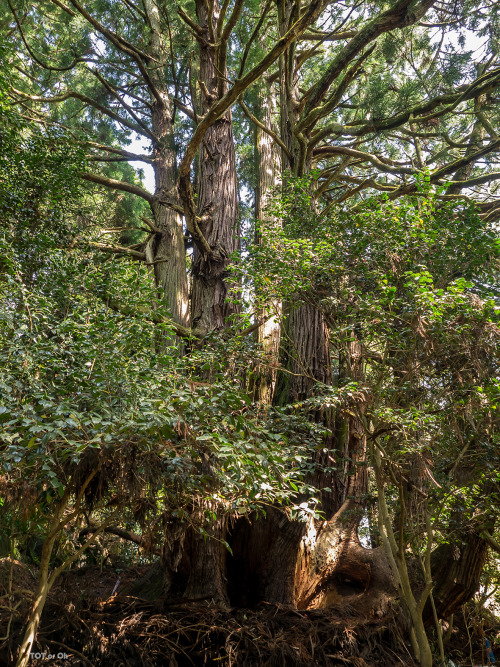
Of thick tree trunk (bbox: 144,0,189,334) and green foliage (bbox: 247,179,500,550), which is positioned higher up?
thick tree trunk (bbox: 144,0,189,334)

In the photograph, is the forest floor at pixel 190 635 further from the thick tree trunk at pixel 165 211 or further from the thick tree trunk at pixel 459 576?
the thick tree trunk at pixel 165 211

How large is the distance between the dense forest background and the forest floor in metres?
0.02

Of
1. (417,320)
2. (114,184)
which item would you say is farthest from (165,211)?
(417,320)

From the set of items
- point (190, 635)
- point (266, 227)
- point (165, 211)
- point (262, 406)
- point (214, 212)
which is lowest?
point (190, 635)

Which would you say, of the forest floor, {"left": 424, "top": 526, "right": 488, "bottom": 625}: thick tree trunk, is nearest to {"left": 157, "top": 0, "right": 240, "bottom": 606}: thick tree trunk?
the forest floor

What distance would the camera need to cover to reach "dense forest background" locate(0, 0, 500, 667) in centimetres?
305

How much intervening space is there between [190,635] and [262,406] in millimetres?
2010

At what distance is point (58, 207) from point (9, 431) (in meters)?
3.43

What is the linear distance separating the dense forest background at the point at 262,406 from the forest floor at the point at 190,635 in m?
0.02

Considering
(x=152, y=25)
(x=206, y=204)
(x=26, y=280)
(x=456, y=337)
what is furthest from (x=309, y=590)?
(x=152, y=25)

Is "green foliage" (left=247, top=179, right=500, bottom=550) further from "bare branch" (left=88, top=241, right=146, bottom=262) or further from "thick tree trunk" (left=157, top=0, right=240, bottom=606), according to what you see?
"bare branch" (left=88, top=241, right=146, bottom=262)

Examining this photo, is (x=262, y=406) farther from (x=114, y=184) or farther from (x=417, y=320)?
(x=114, y=184)

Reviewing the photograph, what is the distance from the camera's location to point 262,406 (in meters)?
4.14

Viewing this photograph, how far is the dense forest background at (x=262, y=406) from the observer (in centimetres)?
305
